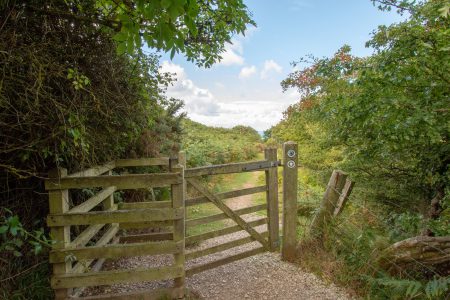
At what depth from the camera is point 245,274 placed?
4.65m

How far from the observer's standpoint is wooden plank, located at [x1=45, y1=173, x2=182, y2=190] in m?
A: 3.14

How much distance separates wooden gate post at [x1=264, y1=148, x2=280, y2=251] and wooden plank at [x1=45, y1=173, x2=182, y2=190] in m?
2.08

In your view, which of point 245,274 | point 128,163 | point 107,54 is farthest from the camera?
point 128,163

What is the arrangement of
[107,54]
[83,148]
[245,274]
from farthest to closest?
1. [245,274]
2. [107,54]
3. [83,148]

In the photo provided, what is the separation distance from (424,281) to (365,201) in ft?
6.83

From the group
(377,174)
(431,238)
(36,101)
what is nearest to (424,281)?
(431,238)

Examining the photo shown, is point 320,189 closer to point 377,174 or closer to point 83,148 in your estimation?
point 377,174

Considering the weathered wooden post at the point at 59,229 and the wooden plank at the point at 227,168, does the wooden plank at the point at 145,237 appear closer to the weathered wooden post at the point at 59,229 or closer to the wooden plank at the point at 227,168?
the wooden plank at the point at 227,168

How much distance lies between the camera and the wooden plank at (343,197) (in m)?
4.63

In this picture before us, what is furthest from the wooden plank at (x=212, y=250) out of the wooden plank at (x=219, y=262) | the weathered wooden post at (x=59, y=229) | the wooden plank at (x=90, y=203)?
the weathered wooden post at (x=59, y=229)

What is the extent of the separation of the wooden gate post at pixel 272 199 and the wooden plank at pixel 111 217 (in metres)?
2.08

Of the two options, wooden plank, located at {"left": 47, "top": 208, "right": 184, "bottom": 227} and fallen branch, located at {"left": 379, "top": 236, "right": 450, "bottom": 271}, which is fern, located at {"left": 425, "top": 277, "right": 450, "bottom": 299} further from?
wooden plank, located at {"left": 47, "top": 208, "right": 184, "bottom": 227}

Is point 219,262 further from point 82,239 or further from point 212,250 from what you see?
point 82,239

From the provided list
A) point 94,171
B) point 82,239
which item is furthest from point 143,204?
point 82,239
